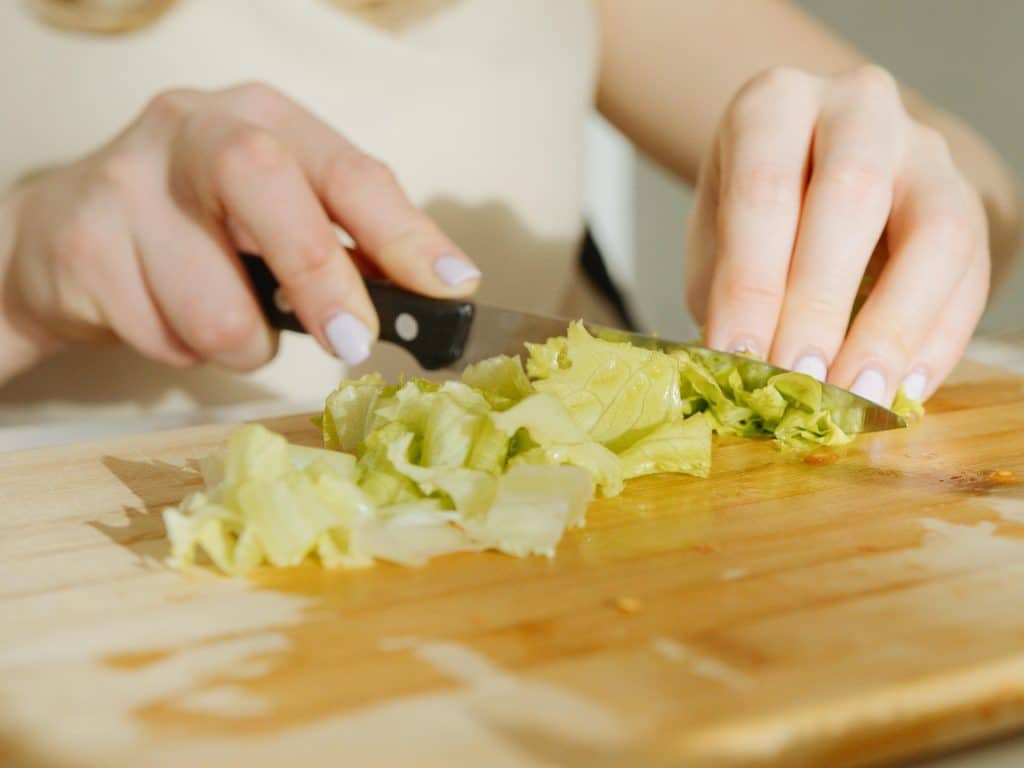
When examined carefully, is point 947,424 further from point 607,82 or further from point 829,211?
point 607,82

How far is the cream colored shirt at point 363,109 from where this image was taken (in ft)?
7.05

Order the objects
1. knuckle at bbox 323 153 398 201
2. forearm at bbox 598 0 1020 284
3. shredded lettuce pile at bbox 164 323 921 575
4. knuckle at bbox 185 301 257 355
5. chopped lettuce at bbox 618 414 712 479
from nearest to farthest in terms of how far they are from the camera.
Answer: shredded lettuce pile at bbox 164 323 921 575
chopped lettuce at bbox 618 414 712 479
knuckle at bbox 323 153 398 201
knuckle at bbox 185 301 257 355
forearm at bbox 598 0 1020 284

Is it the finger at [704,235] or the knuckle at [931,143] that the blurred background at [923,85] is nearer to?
the finger at [704,235]

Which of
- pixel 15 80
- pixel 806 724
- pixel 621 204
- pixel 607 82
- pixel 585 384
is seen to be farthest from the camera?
pixel 621 204

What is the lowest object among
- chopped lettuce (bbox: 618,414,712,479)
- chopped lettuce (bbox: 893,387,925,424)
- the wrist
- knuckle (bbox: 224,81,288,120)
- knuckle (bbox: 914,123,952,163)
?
the wrist

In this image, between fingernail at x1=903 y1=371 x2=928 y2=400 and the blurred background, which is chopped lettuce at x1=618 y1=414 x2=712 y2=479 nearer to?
fingernail at x1=903 y1=371 x2=928 y2=400

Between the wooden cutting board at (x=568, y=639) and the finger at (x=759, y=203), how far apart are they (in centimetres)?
29

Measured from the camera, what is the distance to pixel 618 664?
794 mm

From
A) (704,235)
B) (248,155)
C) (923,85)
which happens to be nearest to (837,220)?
(704,235)

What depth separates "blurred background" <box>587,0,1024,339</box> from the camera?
4102mm

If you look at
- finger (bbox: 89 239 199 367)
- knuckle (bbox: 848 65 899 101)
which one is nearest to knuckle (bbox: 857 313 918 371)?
knuckle (bbox: 848 65 899 101)

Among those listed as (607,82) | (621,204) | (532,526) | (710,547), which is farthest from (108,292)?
(621,204)

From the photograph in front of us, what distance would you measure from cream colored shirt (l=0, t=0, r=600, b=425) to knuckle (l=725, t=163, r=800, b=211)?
103cm

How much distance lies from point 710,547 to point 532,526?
16 cm
